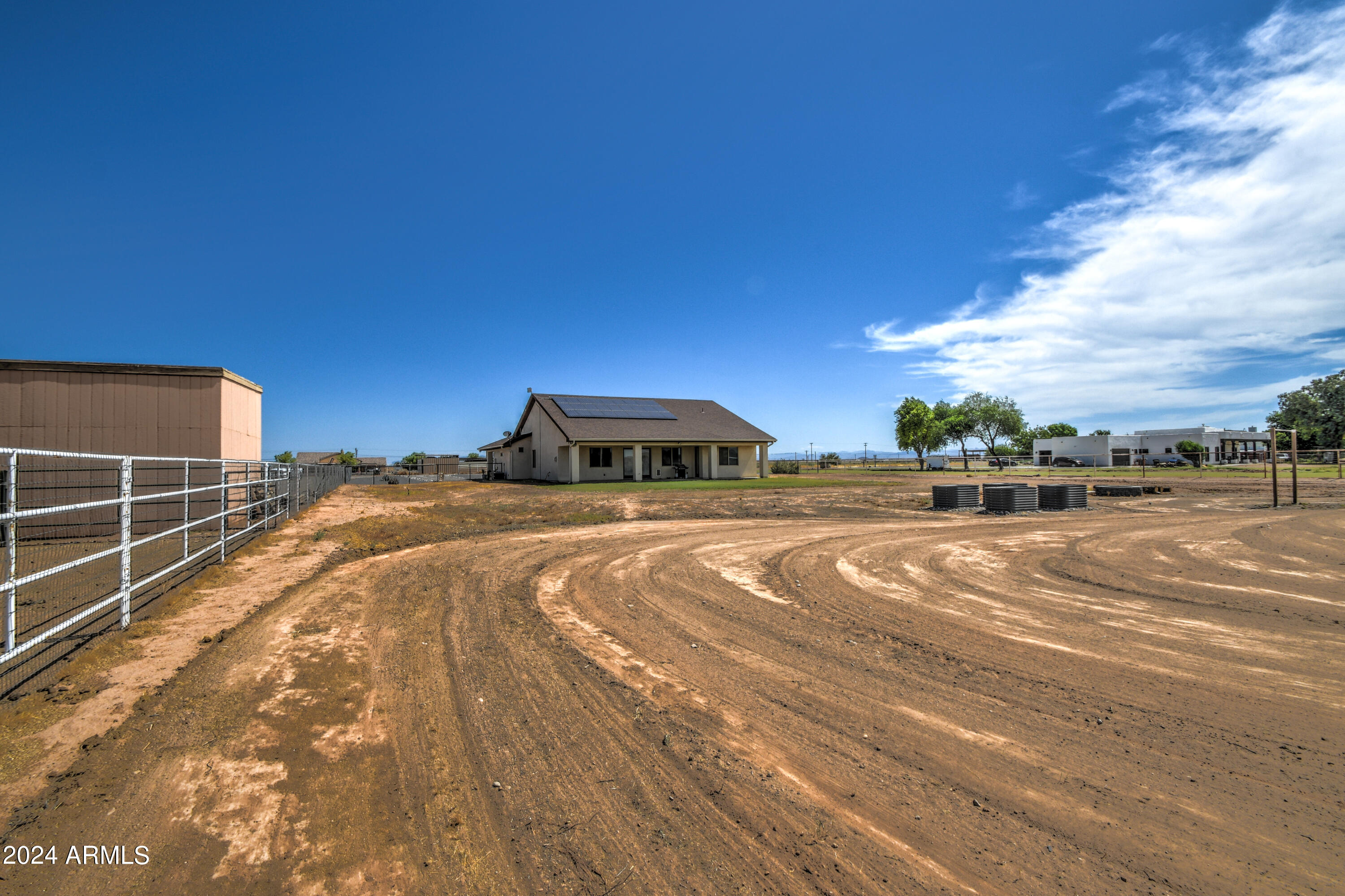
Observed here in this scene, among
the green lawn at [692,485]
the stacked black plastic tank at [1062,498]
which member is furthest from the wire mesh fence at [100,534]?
the stacked black plastic tank at [1062,498]

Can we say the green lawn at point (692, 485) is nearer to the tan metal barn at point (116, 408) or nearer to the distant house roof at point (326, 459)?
the tan metal barn at point (116, 408)

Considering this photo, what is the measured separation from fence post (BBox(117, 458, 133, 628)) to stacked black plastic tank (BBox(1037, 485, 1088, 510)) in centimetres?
2194

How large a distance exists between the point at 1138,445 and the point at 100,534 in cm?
8872

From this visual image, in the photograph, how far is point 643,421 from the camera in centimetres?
3559

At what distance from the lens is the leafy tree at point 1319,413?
6725 centimetres

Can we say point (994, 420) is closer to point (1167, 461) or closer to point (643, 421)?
point (1167, 461)

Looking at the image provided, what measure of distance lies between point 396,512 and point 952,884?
719 inches

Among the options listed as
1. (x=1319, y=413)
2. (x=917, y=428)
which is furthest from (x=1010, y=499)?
(x=1319, y=413)

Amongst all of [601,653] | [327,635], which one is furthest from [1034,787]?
[327,635]

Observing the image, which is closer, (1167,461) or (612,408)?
(612,408)

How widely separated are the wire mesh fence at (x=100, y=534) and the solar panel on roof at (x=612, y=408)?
1891 centimetres

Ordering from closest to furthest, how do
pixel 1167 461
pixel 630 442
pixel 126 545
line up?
pixel 126 545 < pixel 630 442 < pixel 1167 461

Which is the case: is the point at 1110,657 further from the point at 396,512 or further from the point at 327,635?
the point at 396,512

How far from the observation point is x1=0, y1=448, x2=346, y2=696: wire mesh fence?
14.2ft
